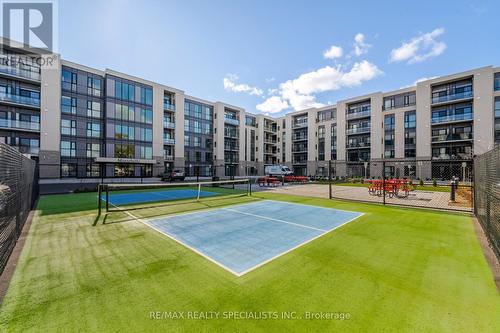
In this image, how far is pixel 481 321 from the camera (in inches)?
124

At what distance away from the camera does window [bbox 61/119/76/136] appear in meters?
32.8

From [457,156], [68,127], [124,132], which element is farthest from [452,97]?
[68,127]

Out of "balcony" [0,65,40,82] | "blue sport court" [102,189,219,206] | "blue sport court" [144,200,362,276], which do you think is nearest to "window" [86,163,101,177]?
"balcony" [0,65,40,82]

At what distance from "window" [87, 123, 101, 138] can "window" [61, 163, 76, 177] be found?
560 centimetres

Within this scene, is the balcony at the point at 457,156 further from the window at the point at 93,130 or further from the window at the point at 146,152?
the window at the point at 93,130

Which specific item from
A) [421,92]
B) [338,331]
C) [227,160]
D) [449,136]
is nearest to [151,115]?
[227,160]

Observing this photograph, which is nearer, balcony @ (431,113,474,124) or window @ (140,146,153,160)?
balcony @ (431,113,474,124)

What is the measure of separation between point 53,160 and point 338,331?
42163mm

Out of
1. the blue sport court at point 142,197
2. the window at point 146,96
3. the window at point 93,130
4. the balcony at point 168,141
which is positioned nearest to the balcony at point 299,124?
the balcony at point 168,141

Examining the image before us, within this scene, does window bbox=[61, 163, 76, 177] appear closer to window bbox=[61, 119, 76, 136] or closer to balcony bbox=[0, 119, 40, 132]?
window bbox=[61, 119, 76, 136]

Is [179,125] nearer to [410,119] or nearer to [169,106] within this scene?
[169,106]

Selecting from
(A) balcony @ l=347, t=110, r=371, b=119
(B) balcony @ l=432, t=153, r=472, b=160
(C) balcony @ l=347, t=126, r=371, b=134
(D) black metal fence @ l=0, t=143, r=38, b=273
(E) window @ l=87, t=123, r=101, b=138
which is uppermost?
(A) balcony @ l=347, t=110, r=371, b=119

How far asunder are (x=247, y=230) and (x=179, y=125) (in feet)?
141

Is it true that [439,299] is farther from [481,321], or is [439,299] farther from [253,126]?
[253,126]
